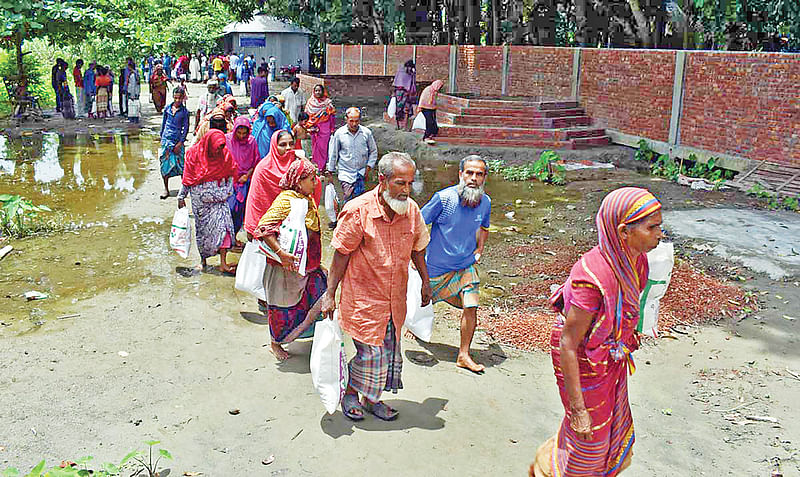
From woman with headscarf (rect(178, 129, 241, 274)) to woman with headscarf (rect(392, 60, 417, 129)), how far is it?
10817 mm

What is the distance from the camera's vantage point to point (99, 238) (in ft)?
29.8

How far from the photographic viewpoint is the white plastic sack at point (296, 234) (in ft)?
16.9

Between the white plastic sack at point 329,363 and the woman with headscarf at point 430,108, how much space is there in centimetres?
1183

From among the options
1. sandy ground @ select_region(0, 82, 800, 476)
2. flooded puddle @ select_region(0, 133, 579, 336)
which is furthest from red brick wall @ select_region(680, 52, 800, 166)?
sandy ground @ select_region(0, 82, 800, 476)

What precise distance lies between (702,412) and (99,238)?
7.02 metres

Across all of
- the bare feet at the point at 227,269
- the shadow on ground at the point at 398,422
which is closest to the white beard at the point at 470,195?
the shadow on ground at the point at 398,422

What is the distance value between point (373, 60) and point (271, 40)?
1283 centimetres

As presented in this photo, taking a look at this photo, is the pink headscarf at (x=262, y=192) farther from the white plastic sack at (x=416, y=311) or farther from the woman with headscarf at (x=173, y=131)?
the woman with headscarf at (x=173, y=131)

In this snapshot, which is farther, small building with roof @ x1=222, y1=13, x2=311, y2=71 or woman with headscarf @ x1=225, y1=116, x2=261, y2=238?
small building with roof @ x1=222, y1=13, x2=311, y2=71

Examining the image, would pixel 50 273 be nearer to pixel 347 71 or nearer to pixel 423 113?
pixel 423 113

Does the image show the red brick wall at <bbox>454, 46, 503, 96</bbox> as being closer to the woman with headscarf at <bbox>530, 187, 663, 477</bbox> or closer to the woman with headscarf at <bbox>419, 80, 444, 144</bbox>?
the woman with headscarf at <bbox>419, 80, 444, 144</bbox>

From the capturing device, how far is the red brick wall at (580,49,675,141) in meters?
15.2

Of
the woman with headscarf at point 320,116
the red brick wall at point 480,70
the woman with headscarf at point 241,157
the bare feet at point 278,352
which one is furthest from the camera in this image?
the red brick wall at point 480,70

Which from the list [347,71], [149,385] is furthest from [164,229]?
[347,71]
